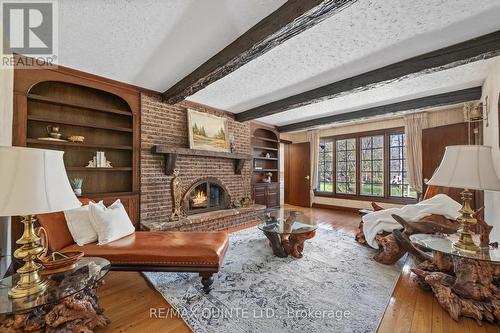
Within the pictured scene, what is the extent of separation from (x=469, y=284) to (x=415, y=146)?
380cm

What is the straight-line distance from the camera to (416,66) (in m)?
2.46

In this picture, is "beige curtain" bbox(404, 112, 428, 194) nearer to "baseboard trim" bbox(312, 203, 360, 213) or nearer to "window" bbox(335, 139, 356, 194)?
"window" bbox(335, 139, 356, 194)

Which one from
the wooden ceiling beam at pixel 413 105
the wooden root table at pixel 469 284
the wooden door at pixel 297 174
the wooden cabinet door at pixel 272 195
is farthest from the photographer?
the wooden door at pixel 297 174

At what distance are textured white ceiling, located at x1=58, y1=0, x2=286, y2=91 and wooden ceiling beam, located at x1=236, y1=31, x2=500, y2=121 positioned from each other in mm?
1783

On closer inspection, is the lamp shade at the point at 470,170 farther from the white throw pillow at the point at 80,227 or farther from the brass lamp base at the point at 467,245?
the white throw pillow at the point at 80,227

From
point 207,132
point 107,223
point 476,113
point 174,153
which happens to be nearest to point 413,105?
point 476,113

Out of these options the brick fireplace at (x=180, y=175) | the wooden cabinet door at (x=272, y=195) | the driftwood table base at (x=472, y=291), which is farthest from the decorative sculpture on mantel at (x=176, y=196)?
the driftwood table base at (x=472, y=291)

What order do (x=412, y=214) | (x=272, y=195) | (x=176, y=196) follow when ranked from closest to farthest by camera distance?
(x=412, y=214) < (x=176, y=196) < (x=272, y=195)

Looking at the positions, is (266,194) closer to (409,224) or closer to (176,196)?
(176,196)

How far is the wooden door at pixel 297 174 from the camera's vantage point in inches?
264

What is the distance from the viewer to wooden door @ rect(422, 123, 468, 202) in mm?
3611

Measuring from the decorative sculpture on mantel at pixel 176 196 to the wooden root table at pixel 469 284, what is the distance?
3.34m

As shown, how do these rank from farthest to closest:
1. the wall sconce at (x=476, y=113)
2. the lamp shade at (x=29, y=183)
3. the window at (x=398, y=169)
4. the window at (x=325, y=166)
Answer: the window at (x=325, y=166) < the window at (x=398, y=169) < the wall sconce at (x=476, y=113) < the lamp shade at (x=29, y=183)

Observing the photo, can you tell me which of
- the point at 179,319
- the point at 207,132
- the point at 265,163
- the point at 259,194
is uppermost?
the point at 207,132
